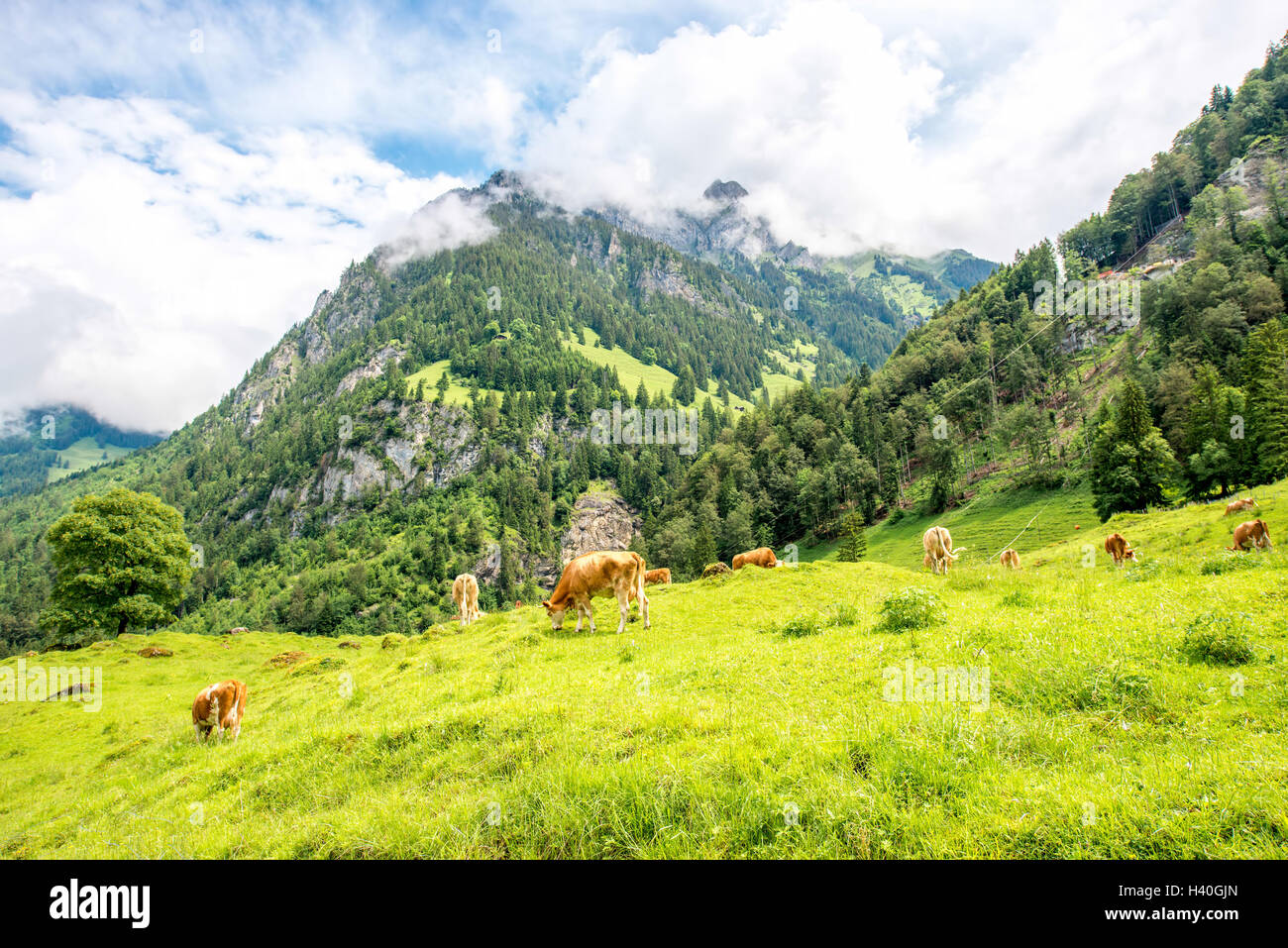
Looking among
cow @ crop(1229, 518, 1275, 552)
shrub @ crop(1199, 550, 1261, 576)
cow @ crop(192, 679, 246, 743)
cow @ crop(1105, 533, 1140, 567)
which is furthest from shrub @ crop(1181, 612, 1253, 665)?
cow @ crop(1105, 533, 1140, 567)

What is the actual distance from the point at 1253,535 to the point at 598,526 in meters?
171

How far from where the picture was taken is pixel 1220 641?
688 centimetres

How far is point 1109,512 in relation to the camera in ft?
219

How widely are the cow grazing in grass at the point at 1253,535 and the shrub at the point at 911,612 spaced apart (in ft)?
88.5

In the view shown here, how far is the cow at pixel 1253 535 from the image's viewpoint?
25819 millimetres

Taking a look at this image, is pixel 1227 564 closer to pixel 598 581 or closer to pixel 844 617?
pixel 844 617

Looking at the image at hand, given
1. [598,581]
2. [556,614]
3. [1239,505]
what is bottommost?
[556,614]

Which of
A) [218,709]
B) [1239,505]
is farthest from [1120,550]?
[218,709]

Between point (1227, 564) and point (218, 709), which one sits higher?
point (1227, 564)

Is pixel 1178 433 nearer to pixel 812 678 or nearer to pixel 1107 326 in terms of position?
pixel 1107 326

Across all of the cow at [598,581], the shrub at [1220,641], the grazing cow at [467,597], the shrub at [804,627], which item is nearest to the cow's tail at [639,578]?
the cow at [598,581]

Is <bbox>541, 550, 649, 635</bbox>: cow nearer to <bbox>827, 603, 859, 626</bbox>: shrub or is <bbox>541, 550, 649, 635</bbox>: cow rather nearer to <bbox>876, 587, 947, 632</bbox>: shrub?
<bbox>827, 603, 859, 626</bbox>: shrub
